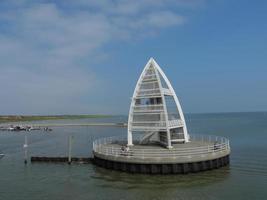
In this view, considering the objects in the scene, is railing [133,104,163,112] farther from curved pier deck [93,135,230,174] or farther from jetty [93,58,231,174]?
curved pier deck [93,135,230,174]

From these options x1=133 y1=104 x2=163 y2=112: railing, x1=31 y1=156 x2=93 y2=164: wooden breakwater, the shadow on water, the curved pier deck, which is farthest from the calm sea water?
x1=133 y1=104 x2=163 y2=112: railing

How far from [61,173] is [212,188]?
625 inches

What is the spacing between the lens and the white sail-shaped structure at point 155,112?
126 feet

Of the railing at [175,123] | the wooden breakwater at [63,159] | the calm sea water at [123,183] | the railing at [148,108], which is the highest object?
the railing at [148,108]

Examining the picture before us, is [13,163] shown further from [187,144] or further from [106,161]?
[187,144]

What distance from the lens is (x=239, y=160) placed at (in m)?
41.8

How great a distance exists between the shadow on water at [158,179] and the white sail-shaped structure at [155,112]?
541 cm

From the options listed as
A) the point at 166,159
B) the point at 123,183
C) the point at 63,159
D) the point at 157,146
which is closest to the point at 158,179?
the point at 166,159

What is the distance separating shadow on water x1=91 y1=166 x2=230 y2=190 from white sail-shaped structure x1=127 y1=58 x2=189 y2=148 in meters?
5.41

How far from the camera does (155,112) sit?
1524 inches

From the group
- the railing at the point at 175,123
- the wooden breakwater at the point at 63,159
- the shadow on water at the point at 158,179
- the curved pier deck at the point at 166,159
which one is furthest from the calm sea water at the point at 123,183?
the railing at the point at 175,123

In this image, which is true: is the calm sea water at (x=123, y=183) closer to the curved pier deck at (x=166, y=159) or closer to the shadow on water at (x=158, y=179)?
the shadow on water at (x=158, y=179)

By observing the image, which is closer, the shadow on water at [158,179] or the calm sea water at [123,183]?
the calm sea water at [123,183]

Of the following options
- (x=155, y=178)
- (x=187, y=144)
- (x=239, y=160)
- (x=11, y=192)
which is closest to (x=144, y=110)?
(x=187, y=144)
